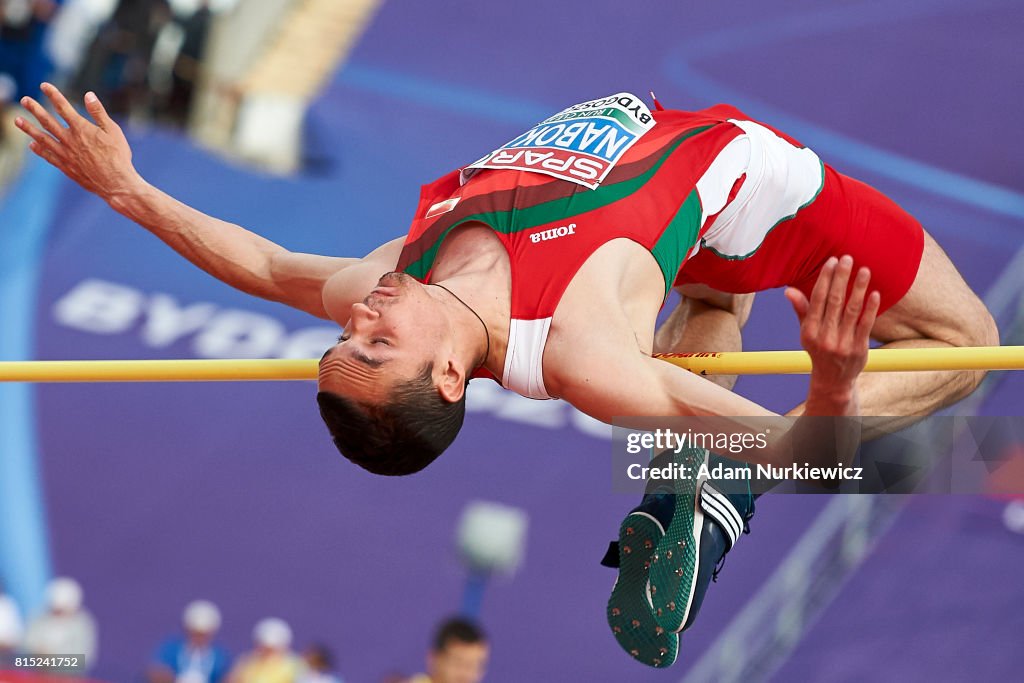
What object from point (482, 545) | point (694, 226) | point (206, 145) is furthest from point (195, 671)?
point (694, 226)

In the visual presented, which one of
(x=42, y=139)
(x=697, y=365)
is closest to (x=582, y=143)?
(x=697, y=365)

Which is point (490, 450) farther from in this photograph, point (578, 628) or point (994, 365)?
point (994, 365)

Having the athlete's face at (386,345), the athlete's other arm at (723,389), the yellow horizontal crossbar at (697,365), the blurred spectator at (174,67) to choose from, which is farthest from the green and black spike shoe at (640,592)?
the blurred spectator at (174,67)

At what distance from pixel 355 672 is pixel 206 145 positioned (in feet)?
12.9

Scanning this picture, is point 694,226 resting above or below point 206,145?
below

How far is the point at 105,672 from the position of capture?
8.45 meters

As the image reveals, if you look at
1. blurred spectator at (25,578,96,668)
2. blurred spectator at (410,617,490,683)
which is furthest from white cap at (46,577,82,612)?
blurred spectator at (410,617,490,683)

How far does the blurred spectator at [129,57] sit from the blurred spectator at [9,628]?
11.8 feet

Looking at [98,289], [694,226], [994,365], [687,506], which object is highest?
[98,289]

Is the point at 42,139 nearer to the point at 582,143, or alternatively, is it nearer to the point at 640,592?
the point at 582,143

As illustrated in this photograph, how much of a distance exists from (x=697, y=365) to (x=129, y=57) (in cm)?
729

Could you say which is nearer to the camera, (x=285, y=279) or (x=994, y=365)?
(x=994, y=365)

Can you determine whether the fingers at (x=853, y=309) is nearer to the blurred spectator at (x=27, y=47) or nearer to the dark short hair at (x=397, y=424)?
the dark short hair at (x=397, y=424)

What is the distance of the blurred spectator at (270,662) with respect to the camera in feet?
25.3
